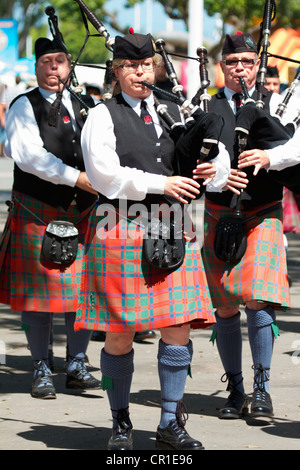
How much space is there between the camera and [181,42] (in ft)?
172

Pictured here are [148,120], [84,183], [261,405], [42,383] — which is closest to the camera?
[148,120]

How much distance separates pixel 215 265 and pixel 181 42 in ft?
157

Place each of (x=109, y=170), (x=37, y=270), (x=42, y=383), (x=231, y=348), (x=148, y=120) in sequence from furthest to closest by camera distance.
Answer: (x=37, y=270), (x=42, y=383), (x=231, y=348), (x=148, y=120), (x=109, y=170)

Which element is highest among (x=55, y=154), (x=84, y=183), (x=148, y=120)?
(x=148, y=120)

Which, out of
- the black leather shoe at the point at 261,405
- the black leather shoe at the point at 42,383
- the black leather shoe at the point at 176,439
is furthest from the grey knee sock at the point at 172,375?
the black leather shoe at the point at 42,383

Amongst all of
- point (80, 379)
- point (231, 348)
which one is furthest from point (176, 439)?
point (80, 379)

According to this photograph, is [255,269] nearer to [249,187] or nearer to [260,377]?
[249,187]

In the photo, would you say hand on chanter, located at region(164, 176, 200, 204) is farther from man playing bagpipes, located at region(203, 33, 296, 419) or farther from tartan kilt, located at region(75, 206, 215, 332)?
man playing bagpipes, located at region(203, 33, 296, 419)

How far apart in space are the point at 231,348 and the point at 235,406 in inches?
12.5

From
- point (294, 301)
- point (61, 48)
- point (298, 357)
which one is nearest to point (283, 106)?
point (61, 48)

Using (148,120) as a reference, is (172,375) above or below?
below

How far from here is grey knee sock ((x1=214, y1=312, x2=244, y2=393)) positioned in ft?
17.9

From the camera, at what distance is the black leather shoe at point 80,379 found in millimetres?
6000

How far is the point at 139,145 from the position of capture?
4.53 metres
